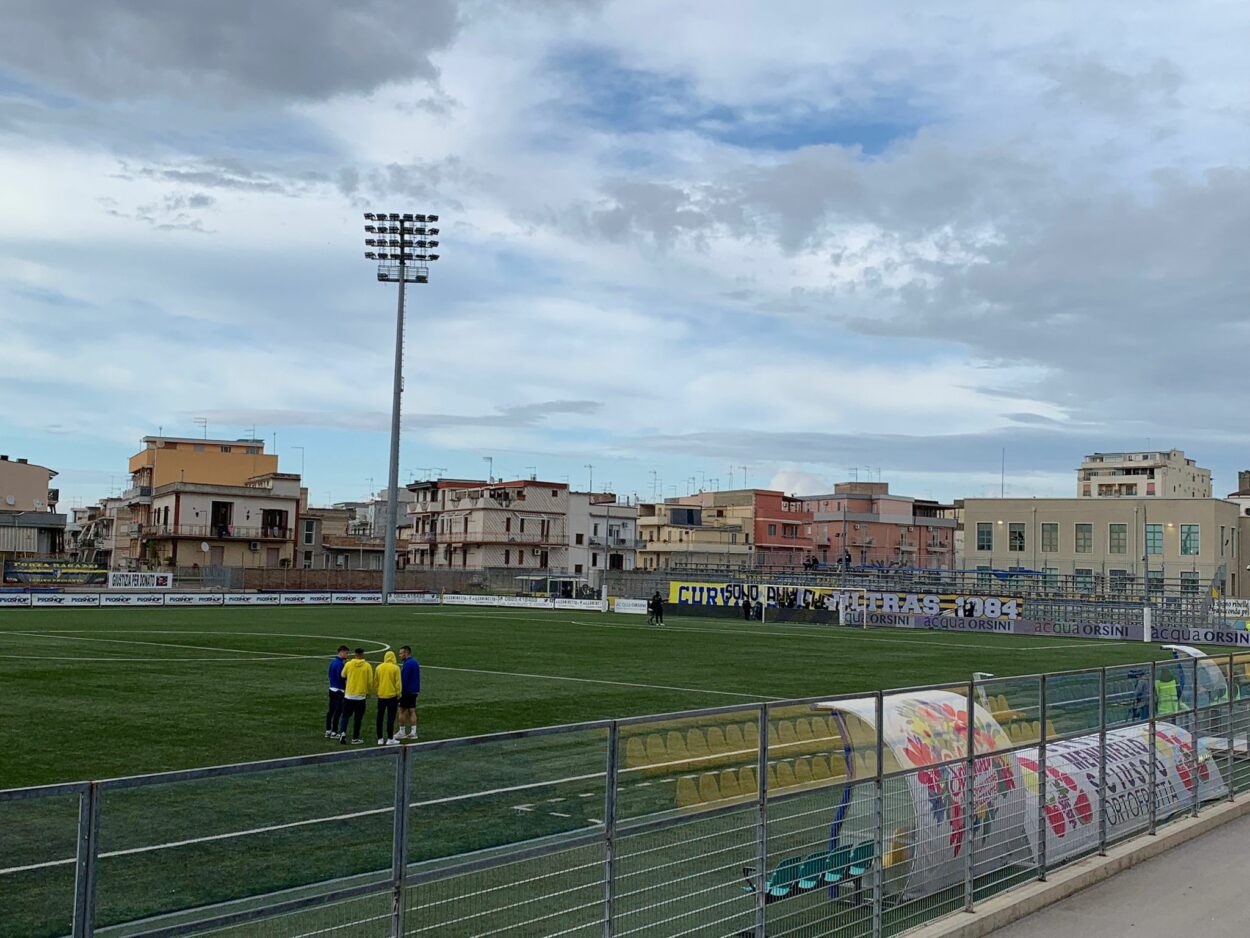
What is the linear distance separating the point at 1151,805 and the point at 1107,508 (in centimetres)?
8076

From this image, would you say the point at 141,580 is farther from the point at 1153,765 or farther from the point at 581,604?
the point at 1153,765

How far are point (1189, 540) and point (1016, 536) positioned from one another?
40.8 ft


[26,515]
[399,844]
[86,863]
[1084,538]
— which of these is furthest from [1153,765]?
[26,515]

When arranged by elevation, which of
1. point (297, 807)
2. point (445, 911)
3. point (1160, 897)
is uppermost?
point (297, 807)

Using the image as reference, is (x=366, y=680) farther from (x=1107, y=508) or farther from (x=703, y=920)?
(x=1107, y=508)

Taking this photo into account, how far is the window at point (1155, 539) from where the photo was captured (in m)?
87.4

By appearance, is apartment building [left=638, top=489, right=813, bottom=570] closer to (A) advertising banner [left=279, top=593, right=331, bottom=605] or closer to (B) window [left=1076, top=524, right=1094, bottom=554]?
(B) window [left=1076, top=524, right=1094, bottom=554]

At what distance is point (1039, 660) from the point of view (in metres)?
43.2

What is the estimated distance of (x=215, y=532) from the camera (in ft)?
326

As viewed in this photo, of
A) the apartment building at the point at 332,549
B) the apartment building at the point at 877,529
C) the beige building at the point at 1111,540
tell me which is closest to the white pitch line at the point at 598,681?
the beige building at the point at 1111,540

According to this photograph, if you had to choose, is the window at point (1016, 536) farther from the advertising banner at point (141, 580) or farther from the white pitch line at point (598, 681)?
the white pitch line at point (598, 681)

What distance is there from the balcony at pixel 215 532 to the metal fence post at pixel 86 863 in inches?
3859

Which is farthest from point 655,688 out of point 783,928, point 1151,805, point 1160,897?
point 783,928

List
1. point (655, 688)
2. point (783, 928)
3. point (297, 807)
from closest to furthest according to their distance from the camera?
point (297, 807) → point (783, 928) → point (655, 688)
